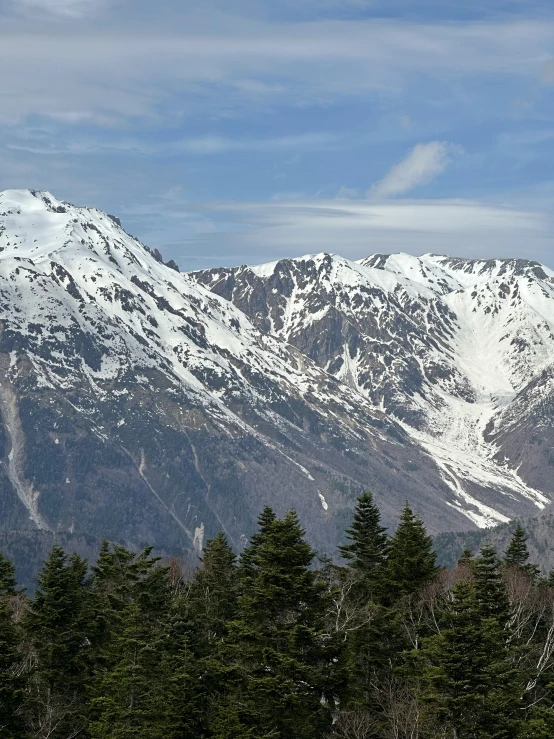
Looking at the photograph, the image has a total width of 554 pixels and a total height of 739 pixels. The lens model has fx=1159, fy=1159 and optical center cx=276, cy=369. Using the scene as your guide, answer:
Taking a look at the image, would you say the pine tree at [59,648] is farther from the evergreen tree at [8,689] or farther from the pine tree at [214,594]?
the evergreen tree at [8,689]

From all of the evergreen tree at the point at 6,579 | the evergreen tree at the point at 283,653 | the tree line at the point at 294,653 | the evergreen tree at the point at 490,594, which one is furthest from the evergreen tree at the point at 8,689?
the evergreen tree at the point at 6,579

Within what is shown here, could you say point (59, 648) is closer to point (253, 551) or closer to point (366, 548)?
point (253, 551)

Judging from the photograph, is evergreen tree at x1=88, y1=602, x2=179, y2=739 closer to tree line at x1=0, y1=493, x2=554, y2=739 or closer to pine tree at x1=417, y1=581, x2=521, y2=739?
tree line at x1=0, y1=493, x2=554, y2=739

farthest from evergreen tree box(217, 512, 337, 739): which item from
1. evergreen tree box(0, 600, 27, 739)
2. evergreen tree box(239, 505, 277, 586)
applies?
evergreen tree box(239, 505, 277, 586)

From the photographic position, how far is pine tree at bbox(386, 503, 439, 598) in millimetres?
94000

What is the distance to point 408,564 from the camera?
95.1 metres

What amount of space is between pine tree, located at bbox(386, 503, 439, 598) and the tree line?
138 mm

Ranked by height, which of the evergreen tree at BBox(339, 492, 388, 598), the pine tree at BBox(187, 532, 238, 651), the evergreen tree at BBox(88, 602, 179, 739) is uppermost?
the evergreen tree at BBox(339, 492, 388, 598)

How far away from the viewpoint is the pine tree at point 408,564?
308 feet

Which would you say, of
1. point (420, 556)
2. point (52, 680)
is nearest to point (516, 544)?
point (420, 556)

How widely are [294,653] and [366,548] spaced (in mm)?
29743

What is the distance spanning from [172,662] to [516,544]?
71045 millimetres

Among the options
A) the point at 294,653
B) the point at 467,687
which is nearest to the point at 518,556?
the point at 294,653

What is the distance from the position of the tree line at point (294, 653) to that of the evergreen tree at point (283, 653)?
0.10m
